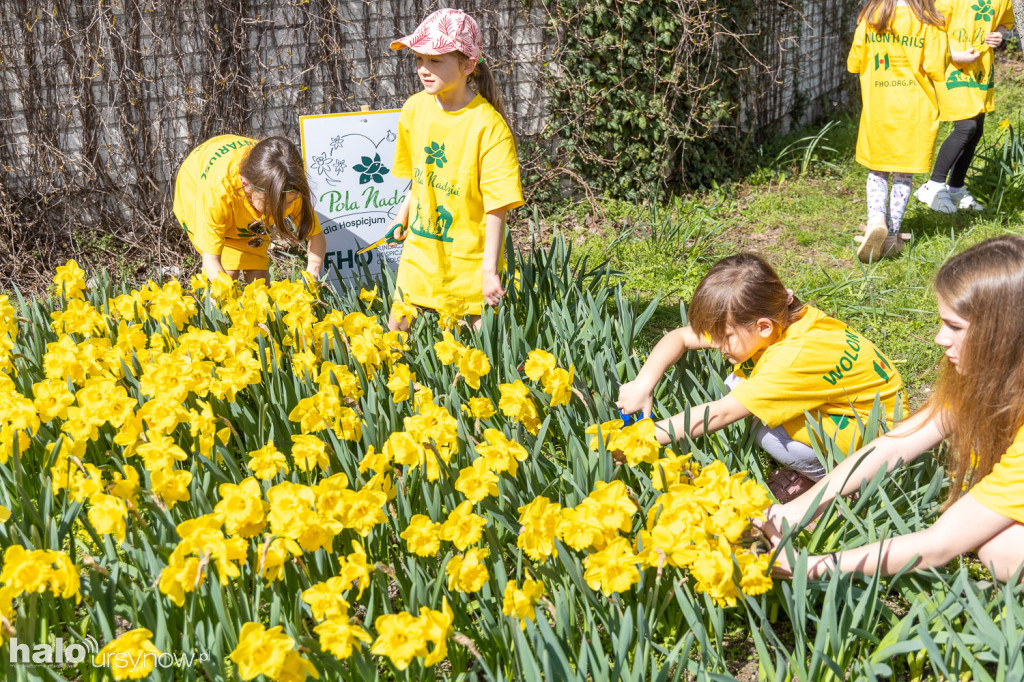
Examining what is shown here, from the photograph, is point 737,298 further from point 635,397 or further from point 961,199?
point 961,199

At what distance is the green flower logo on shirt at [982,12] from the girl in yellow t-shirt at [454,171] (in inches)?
104

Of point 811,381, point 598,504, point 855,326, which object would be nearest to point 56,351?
point 598,504

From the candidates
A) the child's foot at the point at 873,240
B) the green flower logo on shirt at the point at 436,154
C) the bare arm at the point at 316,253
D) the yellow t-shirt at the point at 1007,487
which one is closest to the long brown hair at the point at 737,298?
the yellow t-shirt at the point at 1007,487

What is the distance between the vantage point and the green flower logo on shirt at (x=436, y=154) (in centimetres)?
285

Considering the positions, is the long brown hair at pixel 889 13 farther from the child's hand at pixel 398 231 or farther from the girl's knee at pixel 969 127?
the child's hand at pixel 398 231

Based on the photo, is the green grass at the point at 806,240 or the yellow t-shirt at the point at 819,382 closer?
the yellow t-shirt at the point at 819,382

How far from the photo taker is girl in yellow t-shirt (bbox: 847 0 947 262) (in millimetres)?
3979

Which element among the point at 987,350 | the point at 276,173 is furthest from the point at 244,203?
the point at 987,350

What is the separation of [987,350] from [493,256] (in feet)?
5.00

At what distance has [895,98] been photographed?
409 cm

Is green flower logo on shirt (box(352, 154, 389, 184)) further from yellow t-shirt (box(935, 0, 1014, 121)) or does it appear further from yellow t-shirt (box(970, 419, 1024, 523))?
yellow t-shirt (box(970, 419, 1024, 523))

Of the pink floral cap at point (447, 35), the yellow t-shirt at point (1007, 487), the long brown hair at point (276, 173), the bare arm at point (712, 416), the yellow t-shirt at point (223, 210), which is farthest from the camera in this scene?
the yellow t-shirt at point (223, 210)

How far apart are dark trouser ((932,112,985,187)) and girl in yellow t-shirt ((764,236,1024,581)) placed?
304cm

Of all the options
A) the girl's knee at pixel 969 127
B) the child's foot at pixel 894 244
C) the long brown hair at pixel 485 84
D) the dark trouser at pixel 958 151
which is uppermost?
the long brown hair at pixel 485 84
